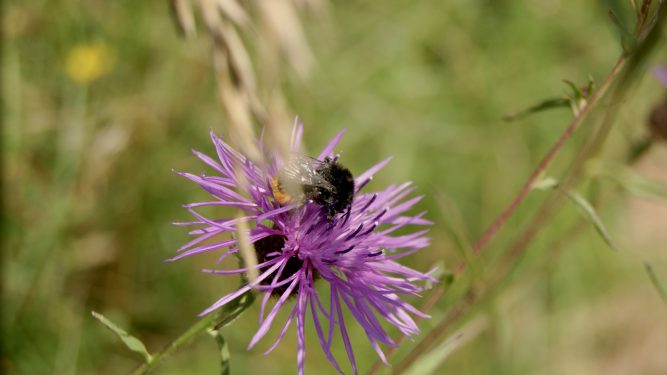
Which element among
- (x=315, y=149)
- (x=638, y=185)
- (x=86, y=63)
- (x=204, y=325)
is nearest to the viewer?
(x=204, y=325)

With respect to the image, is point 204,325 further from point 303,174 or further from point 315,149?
point 315,149

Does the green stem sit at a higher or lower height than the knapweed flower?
lower

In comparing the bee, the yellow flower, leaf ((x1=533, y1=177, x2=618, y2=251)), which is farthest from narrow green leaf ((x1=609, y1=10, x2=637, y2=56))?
the yellow flower

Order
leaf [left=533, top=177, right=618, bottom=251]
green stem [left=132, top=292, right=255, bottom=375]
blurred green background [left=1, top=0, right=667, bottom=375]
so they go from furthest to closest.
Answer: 1. blurred green background [left=1, top=0, right=667, bottom=375]
2. leaf [left=533, top=177, right=618, bottom=251]
3. green stem [left=132, top=292, right=255, bottom=375]

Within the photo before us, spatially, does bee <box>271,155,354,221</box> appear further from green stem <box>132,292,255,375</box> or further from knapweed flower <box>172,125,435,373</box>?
green stem <box>132,292,255,375</box>

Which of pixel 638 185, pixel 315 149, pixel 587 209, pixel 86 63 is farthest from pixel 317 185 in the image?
pixel 315 149

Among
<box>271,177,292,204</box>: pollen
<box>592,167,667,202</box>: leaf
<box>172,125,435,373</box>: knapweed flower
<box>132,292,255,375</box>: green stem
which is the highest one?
<box>592,167,667,202</box>: leaf

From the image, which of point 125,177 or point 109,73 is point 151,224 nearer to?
point 125,177
